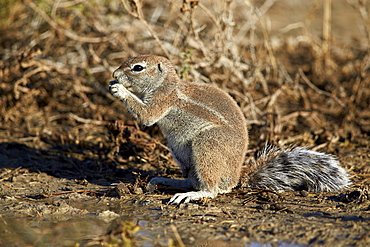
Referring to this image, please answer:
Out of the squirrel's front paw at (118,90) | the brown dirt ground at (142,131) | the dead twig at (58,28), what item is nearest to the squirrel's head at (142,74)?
the squirrel's front paw at (118,90)

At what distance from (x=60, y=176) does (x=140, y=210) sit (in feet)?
5.35

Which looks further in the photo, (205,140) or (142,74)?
(142,74)

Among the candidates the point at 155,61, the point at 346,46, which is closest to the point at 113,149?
the point at 155,61

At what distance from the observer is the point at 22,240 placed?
3.88 metres

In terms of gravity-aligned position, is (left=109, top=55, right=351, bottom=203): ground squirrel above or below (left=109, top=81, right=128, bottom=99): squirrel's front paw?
below

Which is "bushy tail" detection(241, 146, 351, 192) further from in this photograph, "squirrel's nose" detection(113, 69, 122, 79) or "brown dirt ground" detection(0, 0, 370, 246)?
"squirrel's nose" detection(113, 69, 122, 79)

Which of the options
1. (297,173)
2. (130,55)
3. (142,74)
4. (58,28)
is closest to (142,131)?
(130,55)

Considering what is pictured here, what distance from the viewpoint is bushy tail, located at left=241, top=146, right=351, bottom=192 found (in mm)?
4875

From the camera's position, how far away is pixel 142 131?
22.0 ft

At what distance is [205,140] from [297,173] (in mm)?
1091

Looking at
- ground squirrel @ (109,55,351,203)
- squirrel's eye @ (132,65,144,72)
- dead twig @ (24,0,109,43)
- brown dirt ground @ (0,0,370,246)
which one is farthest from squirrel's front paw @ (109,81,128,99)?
dead twig @ (24,0,109,43)

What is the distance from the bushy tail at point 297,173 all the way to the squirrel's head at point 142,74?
1.34 m

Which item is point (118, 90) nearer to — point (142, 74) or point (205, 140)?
point (142, 74)

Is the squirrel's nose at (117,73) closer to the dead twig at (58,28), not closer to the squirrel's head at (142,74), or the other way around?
the squirrel's head at (142,74)
